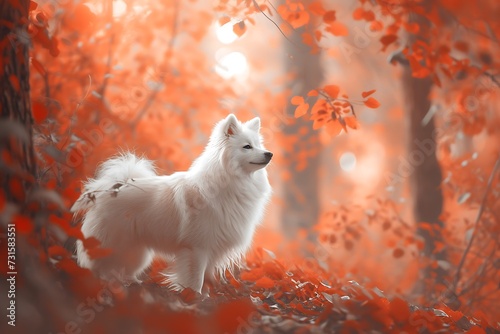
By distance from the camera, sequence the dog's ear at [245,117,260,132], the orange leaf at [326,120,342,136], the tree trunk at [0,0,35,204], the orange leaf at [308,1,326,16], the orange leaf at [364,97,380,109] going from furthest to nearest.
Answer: the dog's ear at [245,117,260,132]
the orange leaf at [308,1,326,16]
the orange leaf at [326,120,342,136]
the orange leaf at [364,97,380,109]
the tree trunk at [0,0,35,204]

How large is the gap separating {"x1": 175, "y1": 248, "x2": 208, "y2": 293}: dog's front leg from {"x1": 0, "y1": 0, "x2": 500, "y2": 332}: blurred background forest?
53 centimetres

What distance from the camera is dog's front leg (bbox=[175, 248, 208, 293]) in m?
3.68

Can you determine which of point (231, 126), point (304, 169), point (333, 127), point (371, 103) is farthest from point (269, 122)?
point (371, 103)

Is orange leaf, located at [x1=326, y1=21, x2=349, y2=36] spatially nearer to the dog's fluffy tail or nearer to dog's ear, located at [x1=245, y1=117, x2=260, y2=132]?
dog's ear, located at [x1=245, y1=117, x2=260, y2=132]

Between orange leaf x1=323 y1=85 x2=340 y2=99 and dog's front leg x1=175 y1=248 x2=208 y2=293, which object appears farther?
dog's front leg x1=175 y1=248 x2=208 y2=293

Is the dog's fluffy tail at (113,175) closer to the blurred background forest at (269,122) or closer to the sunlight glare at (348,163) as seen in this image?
the blurred background forest at (269,122)

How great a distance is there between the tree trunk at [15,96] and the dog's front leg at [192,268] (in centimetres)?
149

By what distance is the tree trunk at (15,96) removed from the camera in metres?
2.46

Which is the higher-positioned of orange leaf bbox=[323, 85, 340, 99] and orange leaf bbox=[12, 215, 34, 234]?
orange leaf bbox=[323, 85, 340, 99]

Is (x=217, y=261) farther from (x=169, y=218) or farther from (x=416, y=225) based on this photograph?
(x=416, y=225)

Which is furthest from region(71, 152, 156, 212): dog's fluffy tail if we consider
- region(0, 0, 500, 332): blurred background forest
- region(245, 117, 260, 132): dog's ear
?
region(245, 117, 260, 132): dog's ear

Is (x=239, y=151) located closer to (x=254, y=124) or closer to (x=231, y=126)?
(x=231, y=126)

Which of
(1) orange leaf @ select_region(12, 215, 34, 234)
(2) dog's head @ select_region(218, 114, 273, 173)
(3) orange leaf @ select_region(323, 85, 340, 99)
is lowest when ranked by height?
(1) orange leaf @ select_region(12, 215, 34, 234)

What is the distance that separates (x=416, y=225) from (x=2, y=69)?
553 cm
